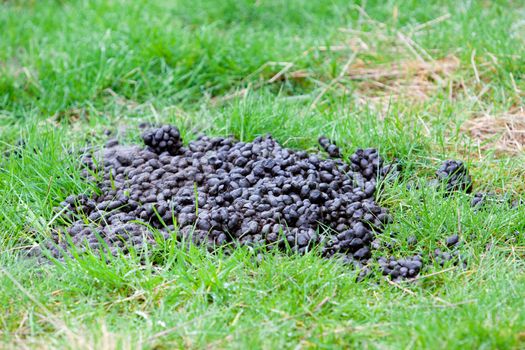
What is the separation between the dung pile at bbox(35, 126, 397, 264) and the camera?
394 cm

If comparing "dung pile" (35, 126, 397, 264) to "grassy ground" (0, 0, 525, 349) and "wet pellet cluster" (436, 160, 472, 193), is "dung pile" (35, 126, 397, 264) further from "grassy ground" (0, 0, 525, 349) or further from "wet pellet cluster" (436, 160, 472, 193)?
"wet pellet cluster" (436, 160, 472, 193)

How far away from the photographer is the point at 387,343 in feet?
10.2

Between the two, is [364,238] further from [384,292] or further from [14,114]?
[14,114]

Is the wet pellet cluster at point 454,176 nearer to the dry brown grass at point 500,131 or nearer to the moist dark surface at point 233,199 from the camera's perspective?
the moist dark surface at point 233,199

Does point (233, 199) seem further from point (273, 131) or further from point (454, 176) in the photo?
point (454, 176)

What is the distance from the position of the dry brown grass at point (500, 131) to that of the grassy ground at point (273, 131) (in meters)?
0.02

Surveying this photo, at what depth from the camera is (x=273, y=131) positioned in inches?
195

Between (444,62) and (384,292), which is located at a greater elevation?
(444,62)

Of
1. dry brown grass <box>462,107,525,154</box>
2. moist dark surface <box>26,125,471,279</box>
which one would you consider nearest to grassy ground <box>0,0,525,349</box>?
dry brown grass <box>462,107,525,154</box>

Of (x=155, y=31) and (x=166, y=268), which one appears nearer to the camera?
(x=166, y=268)

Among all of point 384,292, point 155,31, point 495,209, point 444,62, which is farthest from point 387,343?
point 155,31

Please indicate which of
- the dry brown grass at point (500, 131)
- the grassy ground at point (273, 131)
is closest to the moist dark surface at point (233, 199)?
the grassy ground at point (273, 131)

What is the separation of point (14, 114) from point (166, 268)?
267cm

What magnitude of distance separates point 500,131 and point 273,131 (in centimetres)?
152
